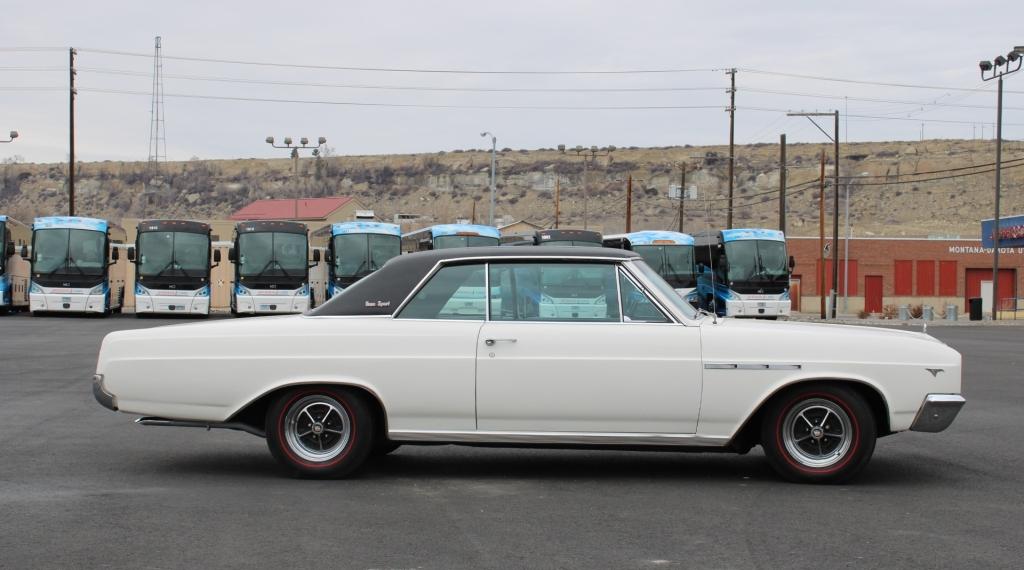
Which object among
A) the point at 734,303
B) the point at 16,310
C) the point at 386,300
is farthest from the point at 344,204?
the point at 386,300

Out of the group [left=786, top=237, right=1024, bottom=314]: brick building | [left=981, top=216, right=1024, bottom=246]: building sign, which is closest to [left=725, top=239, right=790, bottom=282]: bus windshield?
[left=981, top=216, right=1024, bottom=246]: building sign

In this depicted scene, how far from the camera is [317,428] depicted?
7.91 m

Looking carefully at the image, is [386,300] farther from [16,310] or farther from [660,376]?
[16,310]

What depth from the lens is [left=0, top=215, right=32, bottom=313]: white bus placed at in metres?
35.7

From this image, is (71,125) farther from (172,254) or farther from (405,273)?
(405,273)

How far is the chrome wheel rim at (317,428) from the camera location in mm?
7918

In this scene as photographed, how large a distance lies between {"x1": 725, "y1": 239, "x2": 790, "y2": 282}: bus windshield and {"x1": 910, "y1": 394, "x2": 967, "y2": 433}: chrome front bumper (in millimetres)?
31215

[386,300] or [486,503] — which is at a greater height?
[386,300]

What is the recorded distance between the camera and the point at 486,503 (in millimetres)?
7262

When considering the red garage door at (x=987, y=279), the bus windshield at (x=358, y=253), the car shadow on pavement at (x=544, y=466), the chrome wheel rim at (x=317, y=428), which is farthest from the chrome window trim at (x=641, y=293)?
the red garage door at (x=987, y=279)

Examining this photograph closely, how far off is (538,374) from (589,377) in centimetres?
35

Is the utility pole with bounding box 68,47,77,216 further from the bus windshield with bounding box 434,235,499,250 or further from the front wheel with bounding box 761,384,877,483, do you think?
the front wheel with bounding box 761,384,877,483

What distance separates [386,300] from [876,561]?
3768mm

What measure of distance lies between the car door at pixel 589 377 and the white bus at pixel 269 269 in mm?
27694
